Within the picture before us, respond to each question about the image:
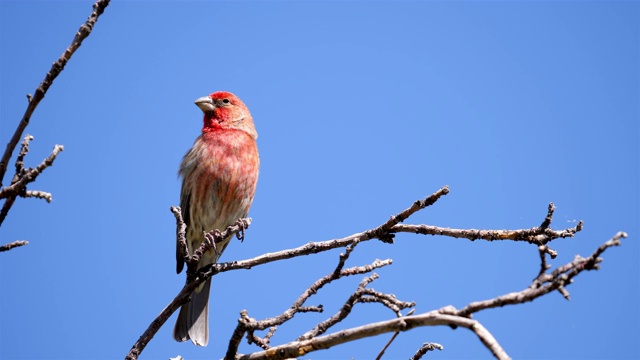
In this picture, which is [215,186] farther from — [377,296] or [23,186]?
[23,186]

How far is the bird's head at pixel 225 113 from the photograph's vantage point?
7.67 metres

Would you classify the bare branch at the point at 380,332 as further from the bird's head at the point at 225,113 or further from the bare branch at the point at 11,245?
the bird's head at the point at 225,113

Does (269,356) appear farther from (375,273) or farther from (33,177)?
(33,177)

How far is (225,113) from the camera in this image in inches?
308

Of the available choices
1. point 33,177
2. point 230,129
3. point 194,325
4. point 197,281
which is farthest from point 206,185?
point 33,177

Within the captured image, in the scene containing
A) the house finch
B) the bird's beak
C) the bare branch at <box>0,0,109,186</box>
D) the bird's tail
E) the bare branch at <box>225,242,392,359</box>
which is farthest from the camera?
the bird's beak

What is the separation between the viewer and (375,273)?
3592 millimetres

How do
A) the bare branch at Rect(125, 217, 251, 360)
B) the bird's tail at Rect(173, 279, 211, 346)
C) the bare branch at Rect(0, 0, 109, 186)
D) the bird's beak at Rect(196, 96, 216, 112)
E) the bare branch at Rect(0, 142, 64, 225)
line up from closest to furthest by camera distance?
1. the bare branch at Rect(0, 0, 109, 186)
2. the bare branch at Rect(0, 142, 64, 225)
3. the bare branch at Rect(125, 217, 251, 360)
4. the bird's tail at Rect(173, 279, 211, 346)
5. the bird's beak at Rect(196, 96, 216, 112)

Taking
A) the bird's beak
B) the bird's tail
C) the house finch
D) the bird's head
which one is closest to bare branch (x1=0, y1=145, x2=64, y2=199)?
the bird's tail

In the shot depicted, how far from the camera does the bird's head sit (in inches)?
302

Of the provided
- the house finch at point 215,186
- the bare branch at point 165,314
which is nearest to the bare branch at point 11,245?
the bare branch at point 165,314

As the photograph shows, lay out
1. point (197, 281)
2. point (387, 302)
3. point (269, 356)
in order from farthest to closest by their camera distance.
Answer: point (197, 281) → point (387, 302) → point (269, 356)

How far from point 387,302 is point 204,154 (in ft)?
12.5

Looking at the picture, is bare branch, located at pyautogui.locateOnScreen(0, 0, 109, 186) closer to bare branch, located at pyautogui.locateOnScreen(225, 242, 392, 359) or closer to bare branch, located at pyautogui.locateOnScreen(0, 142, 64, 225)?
bare branch, located at pyautogui.locateOnScreen(0, 142, 64, 225)
